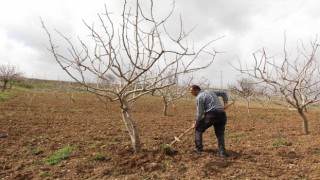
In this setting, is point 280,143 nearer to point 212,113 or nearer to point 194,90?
point 212,113

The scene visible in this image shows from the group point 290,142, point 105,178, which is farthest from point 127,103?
point 290,142

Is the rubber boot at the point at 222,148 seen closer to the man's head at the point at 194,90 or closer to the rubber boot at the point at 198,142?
the rubber boot at the point at 198,142

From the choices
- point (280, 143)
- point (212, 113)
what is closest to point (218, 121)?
point (212, 113)

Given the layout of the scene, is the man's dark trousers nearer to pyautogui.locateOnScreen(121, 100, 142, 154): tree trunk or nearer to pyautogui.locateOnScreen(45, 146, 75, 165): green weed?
pyautogui.locateOnScreen(121, 100, 142, 154): tree trunk

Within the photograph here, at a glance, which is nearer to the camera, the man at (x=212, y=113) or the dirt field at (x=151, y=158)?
the dirt field at (x=151, y=158)

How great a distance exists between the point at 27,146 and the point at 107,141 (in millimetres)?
1853

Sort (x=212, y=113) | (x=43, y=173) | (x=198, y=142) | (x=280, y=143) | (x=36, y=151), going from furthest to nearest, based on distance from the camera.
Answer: (x=280, y=143), (x=36, y=151), (x=198, y=142), (x=212, y=113), (x=43, y=173)

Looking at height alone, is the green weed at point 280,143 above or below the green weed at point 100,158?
above

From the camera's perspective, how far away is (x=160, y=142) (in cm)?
825

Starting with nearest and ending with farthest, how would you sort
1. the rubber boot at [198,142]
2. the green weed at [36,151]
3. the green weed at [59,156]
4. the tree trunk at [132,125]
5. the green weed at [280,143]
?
the tree trunk at [132,125] < the green weed at [59,156] < the rubber boot at [198,142] < the green weed at [36,151] < the green weed at [280,143]

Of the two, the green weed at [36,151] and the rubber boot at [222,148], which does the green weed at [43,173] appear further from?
the rubber boot at [222,148]

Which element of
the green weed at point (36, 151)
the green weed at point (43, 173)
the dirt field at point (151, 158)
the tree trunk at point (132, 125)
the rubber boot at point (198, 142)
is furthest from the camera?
the green weed at point (36, 151)

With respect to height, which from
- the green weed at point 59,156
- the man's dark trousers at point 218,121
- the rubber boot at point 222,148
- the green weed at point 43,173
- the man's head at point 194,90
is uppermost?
the man's head at point 194,90

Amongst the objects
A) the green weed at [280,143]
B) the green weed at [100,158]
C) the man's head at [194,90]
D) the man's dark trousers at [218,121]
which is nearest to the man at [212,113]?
the man's dark trousers at [218,121]
